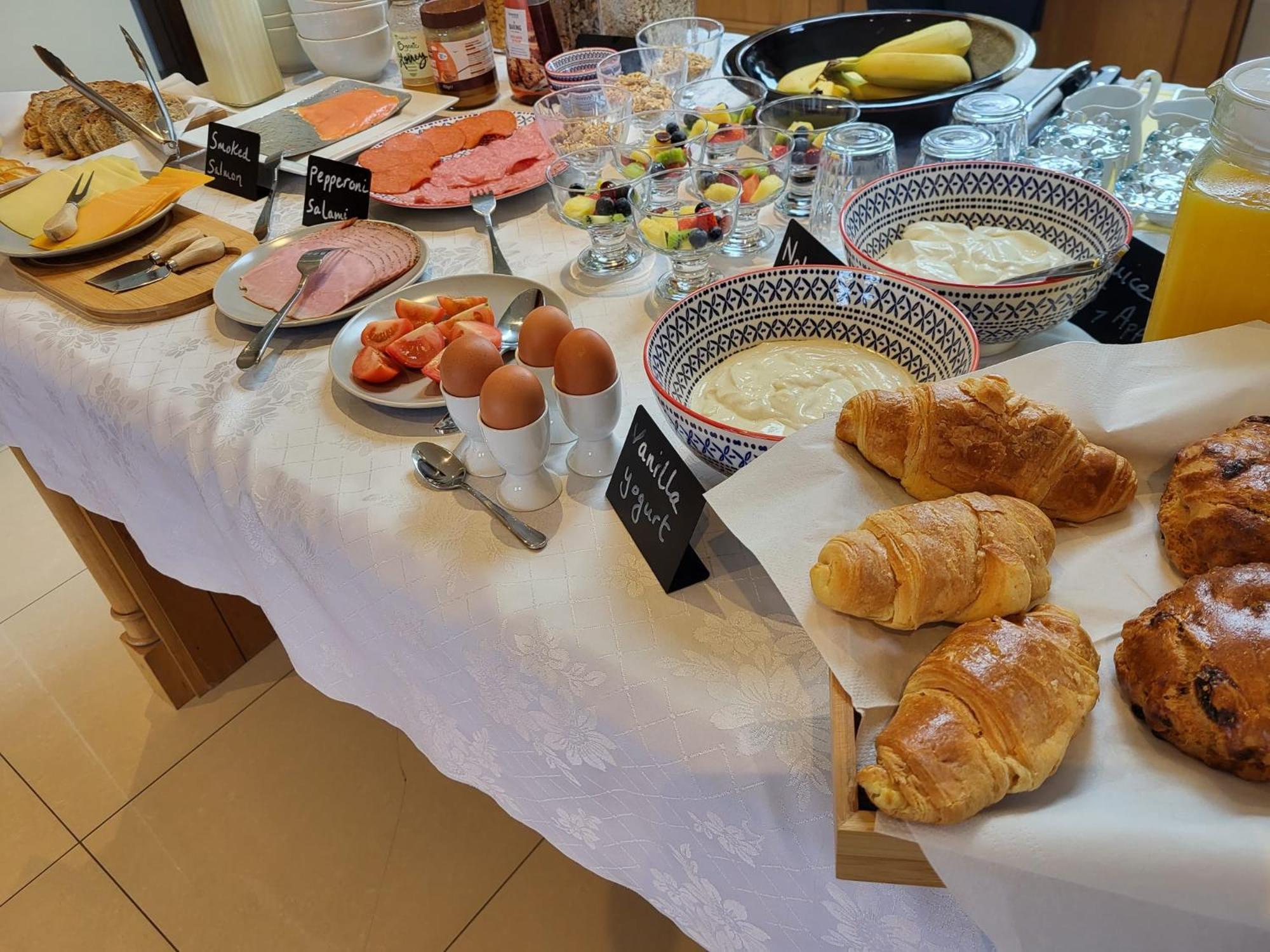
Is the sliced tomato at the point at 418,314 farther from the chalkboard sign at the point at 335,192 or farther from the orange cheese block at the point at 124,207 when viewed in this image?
the orange cheese block at the point at 124,207

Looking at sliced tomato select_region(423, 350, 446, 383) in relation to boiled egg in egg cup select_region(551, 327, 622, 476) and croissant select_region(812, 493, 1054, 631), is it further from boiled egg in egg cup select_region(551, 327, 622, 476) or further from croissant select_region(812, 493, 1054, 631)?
croissant select_region(812, 493, 1054, 631)

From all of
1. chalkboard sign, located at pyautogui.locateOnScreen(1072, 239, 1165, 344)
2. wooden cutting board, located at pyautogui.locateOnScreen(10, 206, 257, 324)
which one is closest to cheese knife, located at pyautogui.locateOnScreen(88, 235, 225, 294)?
wooden cutting board, located at pyautogui.locateOnScreen(10, 206, 257, 324)

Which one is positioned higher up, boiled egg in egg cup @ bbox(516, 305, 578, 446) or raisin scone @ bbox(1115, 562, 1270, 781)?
boiled egg in egg cup @ bbox(516, 305, 578, 446)

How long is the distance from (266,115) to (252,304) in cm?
66

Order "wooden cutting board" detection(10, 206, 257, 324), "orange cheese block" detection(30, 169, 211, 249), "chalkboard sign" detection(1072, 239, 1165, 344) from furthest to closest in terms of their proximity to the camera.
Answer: "orange cheese block" detection(30, 169, 211, 249) → "wooden cutting board" detection(10, 206, 257, 324) → "chalkboard sign" detection(1072, 239, 1165, 344)

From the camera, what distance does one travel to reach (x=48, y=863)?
151 centimetres

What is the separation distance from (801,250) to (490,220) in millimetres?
497

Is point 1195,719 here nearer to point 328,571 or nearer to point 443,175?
point 328,571

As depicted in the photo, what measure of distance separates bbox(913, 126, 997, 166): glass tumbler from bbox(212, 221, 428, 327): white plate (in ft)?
2.10

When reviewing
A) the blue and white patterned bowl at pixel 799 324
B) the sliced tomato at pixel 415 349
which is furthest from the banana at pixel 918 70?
the sliced tomato at pixel 415 349

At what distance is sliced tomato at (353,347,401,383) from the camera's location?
0.93m

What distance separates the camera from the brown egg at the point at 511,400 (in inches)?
29.3

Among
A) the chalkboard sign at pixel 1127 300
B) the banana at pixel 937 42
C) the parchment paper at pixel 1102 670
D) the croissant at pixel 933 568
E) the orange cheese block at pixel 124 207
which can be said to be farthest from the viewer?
the banana at pixel 937 42

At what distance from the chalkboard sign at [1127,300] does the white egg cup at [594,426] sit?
0.51 m
